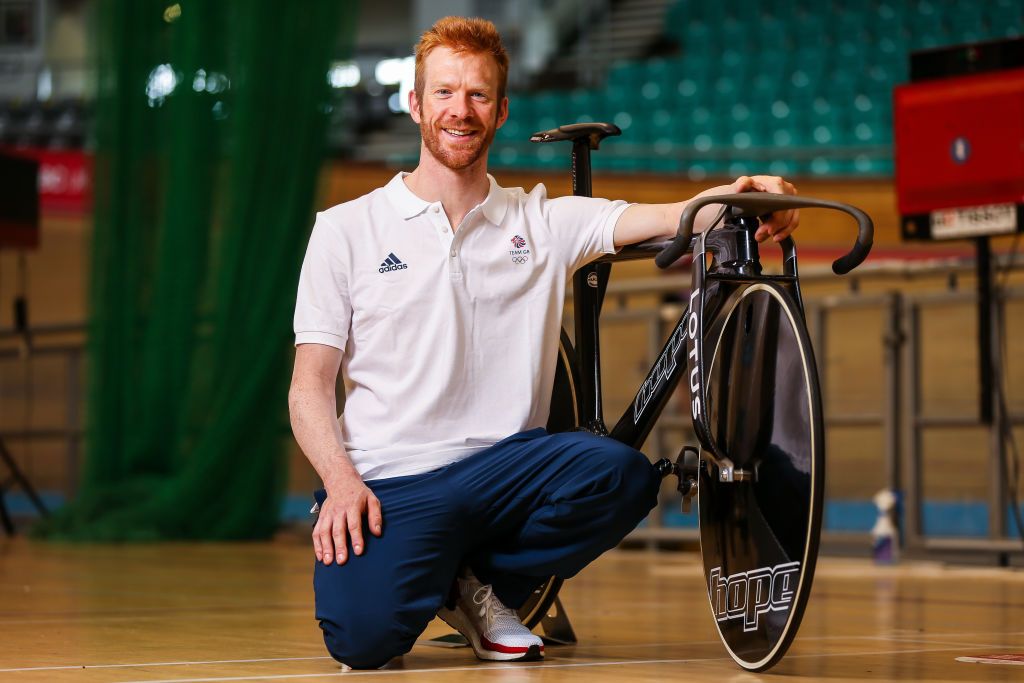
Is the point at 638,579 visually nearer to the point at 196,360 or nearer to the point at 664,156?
the point at 196,360

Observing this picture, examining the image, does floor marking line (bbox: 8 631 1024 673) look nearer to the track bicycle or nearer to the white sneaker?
the white sneaker

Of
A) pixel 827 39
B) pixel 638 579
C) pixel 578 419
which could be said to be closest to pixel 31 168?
pixel 638 579

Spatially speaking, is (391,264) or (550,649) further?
(550,649)

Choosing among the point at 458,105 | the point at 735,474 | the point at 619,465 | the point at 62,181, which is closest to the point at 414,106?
the point at 458,105

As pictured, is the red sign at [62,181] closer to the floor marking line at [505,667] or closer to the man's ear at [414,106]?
the man's ear at [414,106]

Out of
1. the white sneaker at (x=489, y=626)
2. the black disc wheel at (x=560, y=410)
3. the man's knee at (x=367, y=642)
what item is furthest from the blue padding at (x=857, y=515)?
the man's knee at (x=367, y=642)

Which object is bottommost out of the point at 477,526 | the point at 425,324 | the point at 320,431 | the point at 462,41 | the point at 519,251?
the point at 477,526

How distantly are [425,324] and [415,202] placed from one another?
19 cm

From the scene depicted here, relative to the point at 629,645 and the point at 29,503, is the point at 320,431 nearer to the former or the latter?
the point at 629,645

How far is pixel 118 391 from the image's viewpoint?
5.90m

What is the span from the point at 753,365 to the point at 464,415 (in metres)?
0.43

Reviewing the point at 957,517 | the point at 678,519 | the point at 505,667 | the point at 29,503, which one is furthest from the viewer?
the point at 29,503

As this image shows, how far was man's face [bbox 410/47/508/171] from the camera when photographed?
2055 mm

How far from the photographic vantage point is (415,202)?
6.85 feet
